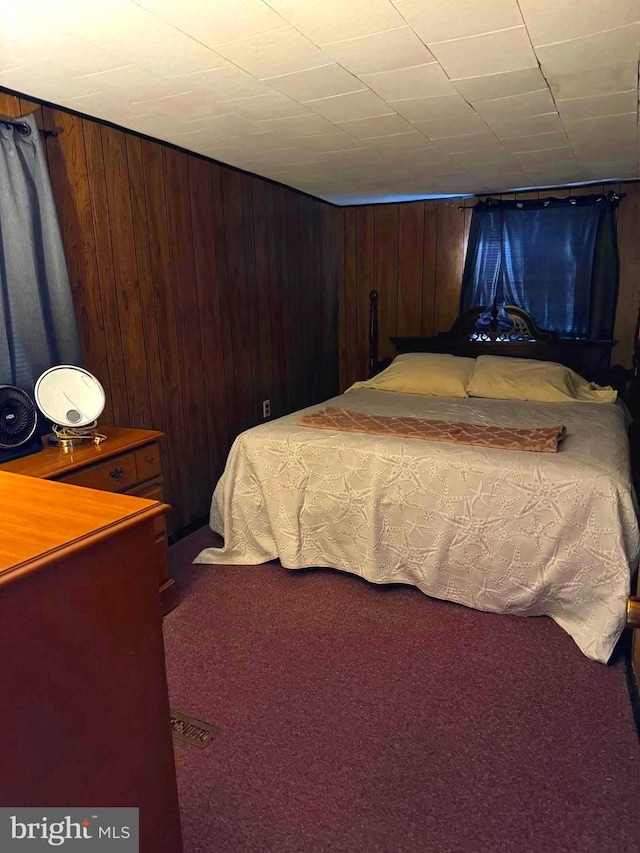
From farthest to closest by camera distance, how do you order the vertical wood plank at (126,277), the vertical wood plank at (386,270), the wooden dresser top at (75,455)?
the vertical wood plank at (386,270)
the vertical wood plank at (126,277)
the wooden dresser top at (75,455)

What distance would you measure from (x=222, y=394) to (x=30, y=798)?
2679 mm

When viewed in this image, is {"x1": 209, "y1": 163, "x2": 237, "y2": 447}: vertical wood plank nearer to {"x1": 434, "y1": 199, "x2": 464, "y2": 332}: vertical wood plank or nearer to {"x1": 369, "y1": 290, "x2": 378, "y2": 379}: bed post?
{"x1": 369, "y1": 290, "x2": 378, "y2": 379}: bed post

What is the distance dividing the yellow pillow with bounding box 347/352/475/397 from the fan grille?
7.43ft

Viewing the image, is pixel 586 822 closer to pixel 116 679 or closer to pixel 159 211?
pixel 116 679

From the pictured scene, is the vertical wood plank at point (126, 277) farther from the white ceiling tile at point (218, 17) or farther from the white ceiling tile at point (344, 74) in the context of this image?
the white ceiling tile at point (218, 17)

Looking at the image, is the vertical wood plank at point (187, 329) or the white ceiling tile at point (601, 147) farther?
the vertical wood plank at point (187, 329)

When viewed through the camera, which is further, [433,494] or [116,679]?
[433,494]

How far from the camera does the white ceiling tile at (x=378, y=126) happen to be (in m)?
2.46

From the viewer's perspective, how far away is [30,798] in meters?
0.89

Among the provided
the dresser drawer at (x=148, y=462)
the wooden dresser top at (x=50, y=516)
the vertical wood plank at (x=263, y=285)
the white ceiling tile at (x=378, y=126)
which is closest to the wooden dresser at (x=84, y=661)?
the wooden dresser top at (x=50, y=516)

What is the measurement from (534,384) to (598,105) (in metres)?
1.57

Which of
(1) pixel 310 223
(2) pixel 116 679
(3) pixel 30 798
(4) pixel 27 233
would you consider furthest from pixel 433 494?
(1) pixel 310 223

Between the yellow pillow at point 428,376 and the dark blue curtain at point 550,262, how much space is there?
607mm

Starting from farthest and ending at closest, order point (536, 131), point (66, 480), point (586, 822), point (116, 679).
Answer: point (536, 131) < point (66, 480) < point (586, 822) < point (116, 679)
